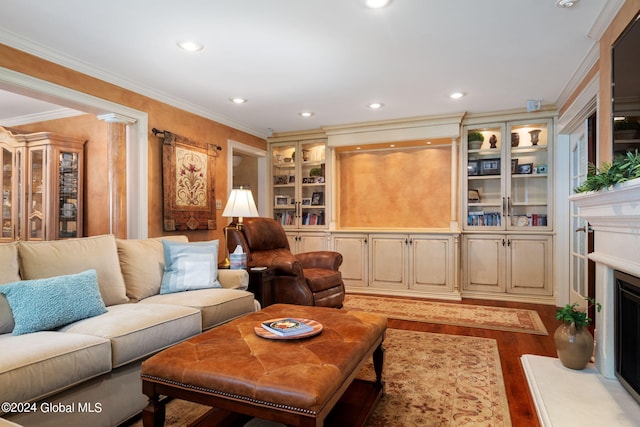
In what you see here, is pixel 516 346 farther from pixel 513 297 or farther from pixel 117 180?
pixel 117 180

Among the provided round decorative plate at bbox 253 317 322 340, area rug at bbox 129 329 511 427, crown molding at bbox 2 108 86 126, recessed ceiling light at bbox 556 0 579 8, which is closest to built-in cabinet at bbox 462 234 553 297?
area rug at bbox 129 329 511 427

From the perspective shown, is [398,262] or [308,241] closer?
[398,262]

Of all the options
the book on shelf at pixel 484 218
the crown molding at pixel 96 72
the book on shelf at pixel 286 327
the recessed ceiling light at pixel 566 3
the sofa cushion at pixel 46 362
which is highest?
the recessed ceiling light at pixel 566 3

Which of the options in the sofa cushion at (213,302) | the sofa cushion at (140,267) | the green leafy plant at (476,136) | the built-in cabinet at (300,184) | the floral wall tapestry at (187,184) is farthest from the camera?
the built-in cabinet at (300,184)

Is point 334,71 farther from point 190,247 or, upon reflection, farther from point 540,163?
point 540,163

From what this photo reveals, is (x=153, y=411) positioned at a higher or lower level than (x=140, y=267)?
lower

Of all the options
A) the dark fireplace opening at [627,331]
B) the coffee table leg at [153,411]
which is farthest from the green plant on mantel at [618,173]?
the coffee table leg at [153,411]

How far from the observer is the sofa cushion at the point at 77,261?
219 centimetres

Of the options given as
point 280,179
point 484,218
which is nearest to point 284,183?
point 280,179

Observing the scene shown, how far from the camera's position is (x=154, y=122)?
12.8 ft

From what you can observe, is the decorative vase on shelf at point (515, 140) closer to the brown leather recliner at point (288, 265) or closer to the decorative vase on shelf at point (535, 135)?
the decorative vase on shelf at point (535, 135)

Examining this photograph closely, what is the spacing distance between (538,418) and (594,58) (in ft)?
8.86

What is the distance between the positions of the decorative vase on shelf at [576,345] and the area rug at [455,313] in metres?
1.10

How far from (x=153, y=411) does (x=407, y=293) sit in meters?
3.95
